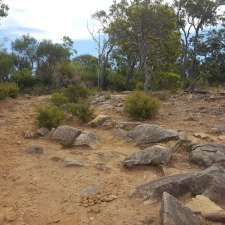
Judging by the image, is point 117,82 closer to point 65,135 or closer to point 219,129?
point 219,129

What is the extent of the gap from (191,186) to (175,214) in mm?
843

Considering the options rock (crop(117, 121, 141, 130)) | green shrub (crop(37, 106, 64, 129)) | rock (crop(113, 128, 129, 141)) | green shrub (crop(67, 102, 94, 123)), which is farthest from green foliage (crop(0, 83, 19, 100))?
rock (crop(113, 128, 129, 141))

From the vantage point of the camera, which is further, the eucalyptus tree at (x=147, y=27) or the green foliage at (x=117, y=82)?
the green foliage at (x=117, y=82)

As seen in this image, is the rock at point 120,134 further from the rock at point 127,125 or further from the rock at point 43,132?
the rock at point 43,132

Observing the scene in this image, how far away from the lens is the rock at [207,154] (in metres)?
5.95

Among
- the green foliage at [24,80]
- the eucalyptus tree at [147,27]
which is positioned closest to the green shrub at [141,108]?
the eucalyptus tree at [147,27]

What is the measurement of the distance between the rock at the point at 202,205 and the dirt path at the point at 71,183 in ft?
1.28

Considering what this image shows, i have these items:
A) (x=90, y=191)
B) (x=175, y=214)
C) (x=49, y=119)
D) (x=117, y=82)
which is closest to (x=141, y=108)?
(x=49, y=119)

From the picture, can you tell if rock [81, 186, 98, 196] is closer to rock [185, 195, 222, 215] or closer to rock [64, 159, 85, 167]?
rock [64, 159, 85, 167]

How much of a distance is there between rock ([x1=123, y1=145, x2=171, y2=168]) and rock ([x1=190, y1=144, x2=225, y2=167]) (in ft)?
1.32

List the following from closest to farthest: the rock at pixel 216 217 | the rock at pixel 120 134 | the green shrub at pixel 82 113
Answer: the rock at pixel 216 217 → the rock at pixel 120 134 → the green shrub at pixel 82 113

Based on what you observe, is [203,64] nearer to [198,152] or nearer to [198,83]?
[198,83]

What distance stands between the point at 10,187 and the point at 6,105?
7.90 meters

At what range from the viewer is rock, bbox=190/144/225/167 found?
5949 mm
